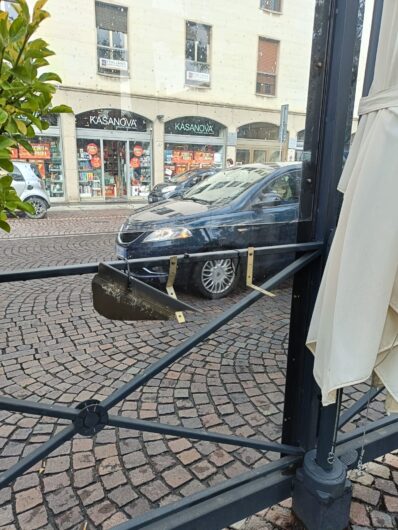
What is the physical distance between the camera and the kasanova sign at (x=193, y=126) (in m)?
1.93

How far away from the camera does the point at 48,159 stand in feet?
7.56

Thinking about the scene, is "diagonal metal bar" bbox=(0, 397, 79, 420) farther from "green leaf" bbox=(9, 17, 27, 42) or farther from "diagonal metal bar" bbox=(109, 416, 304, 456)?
"green leaf" bbox=(9, 17, 27, 42)

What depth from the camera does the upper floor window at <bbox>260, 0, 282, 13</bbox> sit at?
1.70 metres

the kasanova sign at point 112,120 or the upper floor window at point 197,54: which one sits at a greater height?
the upper floor window at point 197,54

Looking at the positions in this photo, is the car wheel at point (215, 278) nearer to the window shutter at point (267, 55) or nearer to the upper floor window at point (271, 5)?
the window shutter at point (267, 55)

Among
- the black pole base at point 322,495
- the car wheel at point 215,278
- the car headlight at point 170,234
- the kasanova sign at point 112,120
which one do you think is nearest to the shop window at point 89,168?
the kasanova sign at point 112,120

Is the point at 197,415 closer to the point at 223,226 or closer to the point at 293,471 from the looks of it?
the point at 293,471

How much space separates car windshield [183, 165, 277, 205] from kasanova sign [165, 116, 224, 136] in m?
1.63

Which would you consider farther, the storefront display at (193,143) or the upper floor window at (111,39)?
the storefront display at (193,143)

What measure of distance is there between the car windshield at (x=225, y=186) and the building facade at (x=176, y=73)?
1.70 metres

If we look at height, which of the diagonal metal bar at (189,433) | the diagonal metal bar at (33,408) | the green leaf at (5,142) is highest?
the green leaf at (5,142)

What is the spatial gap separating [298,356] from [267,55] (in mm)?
1336

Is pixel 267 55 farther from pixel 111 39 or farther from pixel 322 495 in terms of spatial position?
pixel 322 495

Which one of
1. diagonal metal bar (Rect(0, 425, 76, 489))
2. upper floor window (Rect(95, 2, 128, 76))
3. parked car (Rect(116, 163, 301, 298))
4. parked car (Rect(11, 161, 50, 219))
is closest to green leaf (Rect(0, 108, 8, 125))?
parked car (Rect(11, 161, 50, 219))
